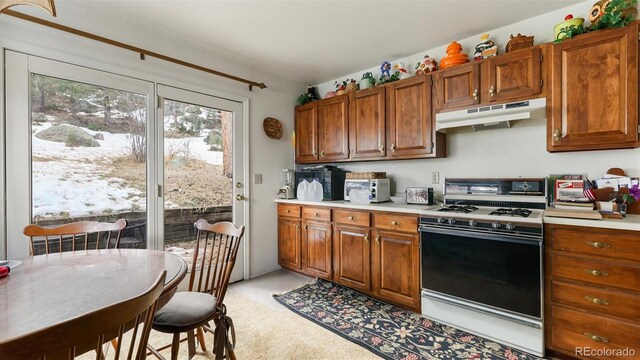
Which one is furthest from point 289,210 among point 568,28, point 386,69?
point 568,28

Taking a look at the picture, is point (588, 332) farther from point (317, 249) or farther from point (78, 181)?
point (78, 181)

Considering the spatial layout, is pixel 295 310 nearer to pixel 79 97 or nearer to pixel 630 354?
→ pixel 630 354

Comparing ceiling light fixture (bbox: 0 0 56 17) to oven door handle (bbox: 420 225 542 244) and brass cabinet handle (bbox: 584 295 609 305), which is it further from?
brass cabinet handle (bbox: 584 295 609 305)

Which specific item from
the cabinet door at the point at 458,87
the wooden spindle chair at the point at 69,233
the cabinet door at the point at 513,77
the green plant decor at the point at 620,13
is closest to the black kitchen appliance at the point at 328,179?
the cabinet door at the point at 458,87

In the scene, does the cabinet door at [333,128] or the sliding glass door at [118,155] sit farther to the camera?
the cabinet door at [333,128]

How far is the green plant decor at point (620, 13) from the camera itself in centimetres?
179

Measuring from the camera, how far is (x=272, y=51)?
2932mm

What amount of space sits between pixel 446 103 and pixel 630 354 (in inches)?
78.4

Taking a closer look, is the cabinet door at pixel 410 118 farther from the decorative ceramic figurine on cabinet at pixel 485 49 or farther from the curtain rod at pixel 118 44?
the curtain rod at pixel 118 44

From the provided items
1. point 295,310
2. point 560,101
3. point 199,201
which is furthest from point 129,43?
point 560,101

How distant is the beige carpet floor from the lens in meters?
1.89

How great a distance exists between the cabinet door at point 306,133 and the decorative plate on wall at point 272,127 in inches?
10.2

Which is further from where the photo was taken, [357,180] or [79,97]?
[357,180]

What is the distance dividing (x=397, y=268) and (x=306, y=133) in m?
2.02
